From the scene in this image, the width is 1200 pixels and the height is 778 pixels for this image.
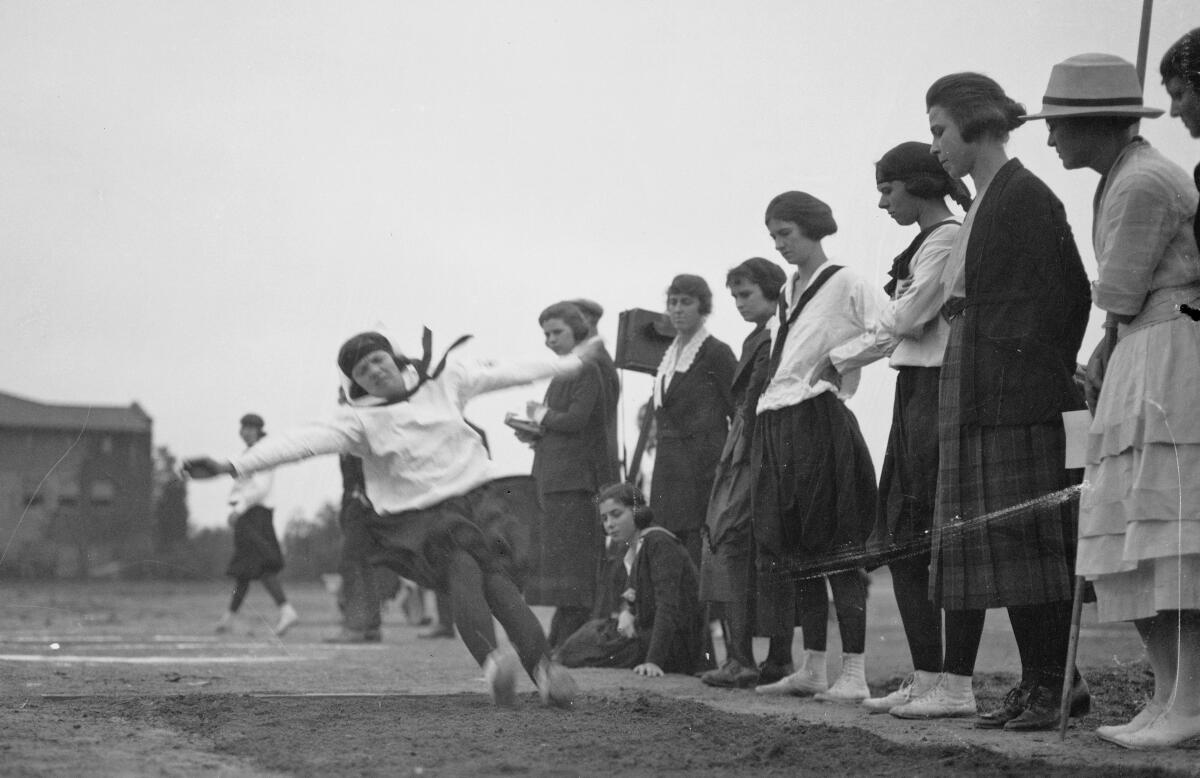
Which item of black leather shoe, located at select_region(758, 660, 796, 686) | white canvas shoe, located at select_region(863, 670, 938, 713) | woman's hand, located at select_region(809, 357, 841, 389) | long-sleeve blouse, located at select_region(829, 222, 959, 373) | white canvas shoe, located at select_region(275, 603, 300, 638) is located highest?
long-sleeve blouse, located at select_region(829, 222, 959, 373)

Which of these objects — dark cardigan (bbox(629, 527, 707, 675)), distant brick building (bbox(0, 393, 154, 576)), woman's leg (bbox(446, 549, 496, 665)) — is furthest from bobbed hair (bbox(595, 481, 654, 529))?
distant brick building (bbox(0, 393, 154, 576))

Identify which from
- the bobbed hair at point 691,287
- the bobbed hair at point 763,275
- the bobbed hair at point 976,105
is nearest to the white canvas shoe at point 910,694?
the bobbed hair at point 976,105

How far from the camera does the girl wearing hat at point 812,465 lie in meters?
5.68

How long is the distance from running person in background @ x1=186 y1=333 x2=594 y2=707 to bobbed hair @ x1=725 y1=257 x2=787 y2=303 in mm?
1768

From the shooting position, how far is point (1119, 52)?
4.65 meters

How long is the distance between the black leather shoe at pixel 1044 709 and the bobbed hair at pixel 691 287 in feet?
10.6

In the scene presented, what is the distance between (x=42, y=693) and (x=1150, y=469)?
408 cm

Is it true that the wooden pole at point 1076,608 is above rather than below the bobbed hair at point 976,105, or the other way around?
below

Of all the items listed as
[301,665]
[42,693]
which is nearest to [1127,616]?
[42,693]

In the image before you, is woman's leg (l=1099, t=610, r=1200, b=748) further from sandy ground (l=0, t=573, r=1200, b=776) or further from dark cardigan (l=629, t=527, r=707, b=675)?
dark cardigan (l=629, t=527, r=707, b=675)

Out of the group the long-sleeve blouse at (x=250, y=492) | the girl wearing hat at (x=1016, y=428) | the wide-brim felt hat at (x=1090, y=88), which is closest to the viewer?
the wide-brim felt hat at (x=1090, y=88)

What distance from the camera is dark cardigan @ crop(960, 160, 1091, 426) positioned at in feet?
14.5

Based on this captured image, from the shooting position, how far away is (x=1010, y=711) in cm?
442

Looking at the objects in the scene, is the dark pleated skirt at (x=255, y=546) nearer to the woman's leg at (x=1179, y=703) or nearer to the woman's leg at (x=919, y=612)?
the woman's leg at (x=919, y=612)
